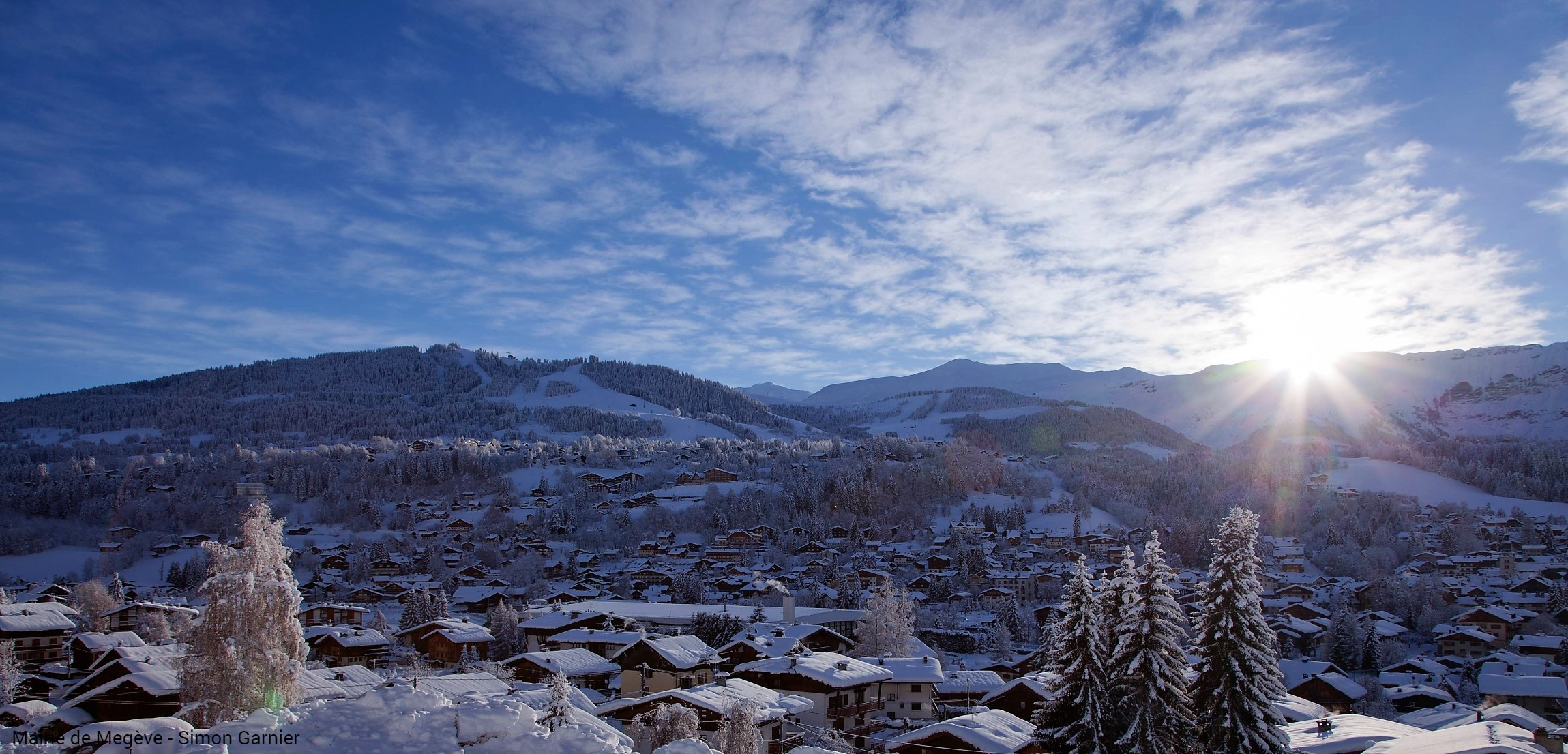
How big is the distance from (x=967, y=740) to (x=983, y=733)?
1.62 feet

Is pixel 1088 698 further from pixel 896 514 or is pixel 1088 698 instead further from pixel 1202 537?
pixel 896 514

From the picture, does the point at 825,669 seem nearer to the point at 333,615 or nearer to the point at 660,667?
the point at 660,667

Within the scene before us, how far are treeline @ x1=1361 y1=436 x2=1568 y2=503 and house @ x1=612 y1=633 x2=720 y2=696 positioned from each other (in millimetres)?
120191

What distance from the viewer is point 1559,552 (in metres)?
78.9

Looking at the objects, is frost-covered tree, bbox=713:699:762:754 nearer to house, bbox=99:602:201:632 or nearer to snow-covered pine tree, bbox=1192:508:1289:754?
snow-covered pine tree, bbox=1192:508:1289:754

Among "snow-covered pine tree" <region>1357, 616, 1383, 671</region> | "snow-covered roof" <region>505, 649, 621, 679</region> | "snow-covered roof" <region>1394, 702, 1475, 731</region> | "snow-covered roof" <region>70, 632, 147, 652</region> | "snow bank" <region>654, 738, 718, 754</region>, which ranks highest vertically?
"snow bank" <region>654, 738, 718, 754</region>

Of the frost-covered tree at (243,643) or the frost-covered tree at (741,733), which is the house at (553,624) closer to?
the frost-covered tree at (741,733)

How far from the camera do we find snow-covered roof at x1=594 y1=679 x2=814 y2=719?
77.8 ft

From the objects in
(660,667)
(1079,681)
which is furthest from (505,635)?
(1079,681)

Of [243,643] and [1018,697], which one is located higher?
[243,643]

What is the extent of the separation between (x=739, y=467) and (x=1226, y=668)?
357 ft

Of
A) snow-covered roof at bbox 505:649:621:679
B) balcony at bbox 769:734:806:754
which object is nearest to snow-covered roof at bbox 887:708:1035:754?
balcony at bbox 769:734:806:754

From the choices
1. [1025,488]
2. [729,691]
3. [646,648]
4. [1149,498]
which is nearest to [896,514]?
[1025,488]

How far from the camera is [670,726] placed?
20.3 metres
